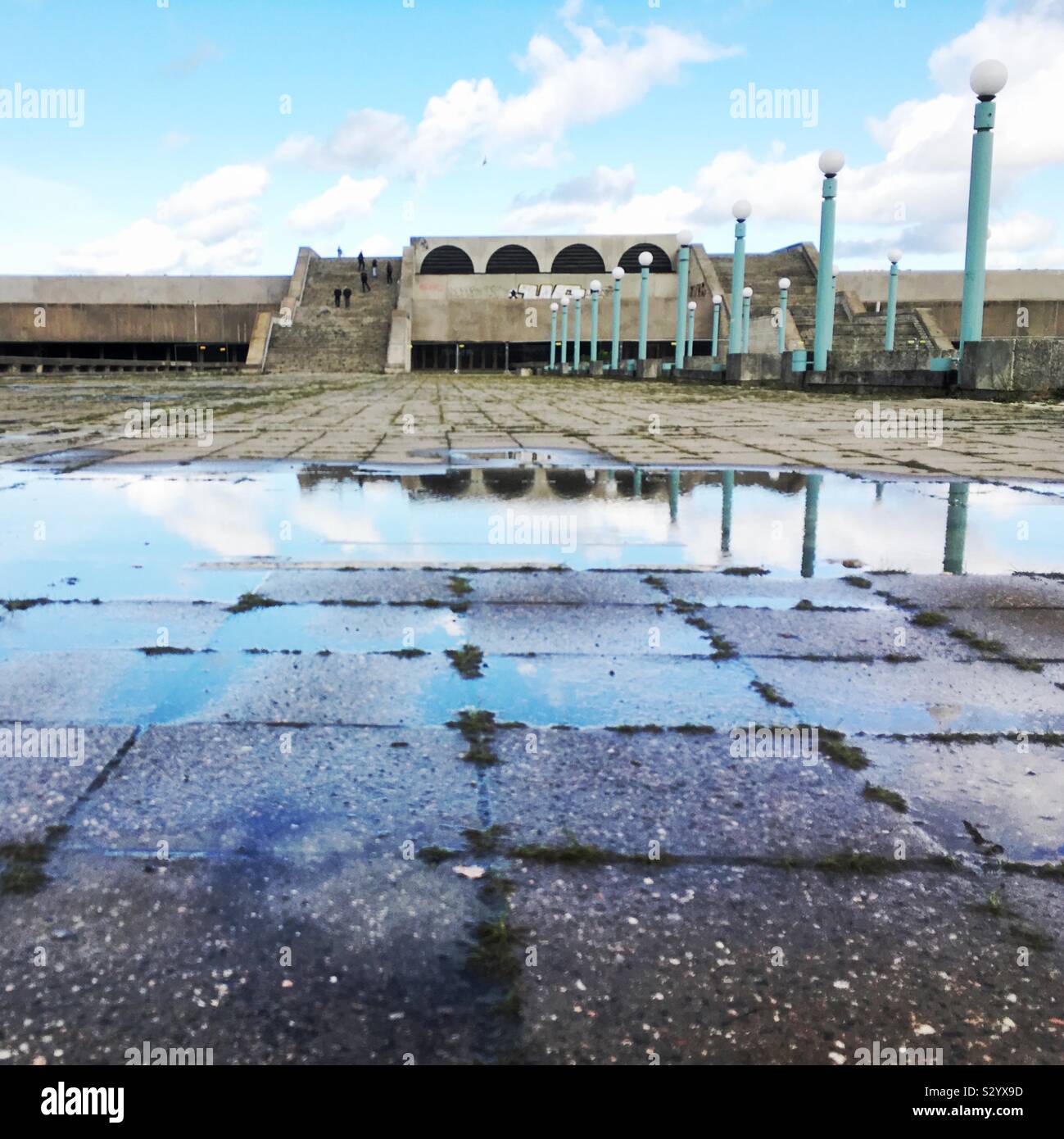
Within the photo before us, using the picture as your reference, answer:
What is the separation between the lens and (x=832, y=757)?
235 cm

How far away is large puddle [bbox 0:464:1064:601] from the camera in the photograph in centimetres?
425

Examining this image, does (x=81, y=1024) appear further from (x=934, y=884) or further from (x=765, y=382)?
(x=765, y=382)

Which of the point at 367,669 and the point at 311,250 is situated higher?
the point at 311,250

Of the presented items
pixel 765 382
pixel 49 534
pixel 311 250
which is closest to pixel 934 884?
pixel 49 534

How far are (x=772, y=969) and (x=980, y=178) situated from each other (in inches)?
628

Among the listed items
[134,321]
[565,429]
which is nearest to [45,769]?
[565,429]

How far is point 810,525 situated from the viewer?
519cm

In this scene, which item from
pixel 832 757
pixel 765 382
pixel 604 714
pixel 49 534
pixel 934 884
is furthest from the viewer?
pixel 765 382

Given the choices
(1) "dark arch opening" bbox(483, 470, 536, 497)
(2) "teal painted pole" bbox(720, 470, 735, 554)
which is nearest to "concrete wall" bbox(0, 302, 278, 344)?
(1) "dark arch opening" bbox(483, 470, 536, 497)

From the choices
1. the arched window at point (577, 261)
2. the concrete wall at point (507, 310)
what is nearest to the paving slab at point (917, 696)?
the concrete wall at point (507, 310)

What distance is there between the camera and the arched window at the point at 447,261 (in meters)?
63.8

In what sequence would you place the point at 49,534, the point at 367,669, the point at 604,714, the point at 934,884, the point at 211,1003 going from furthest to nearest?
the point at 49,534 < the point at 367,669 < the point at 604,714 < the point at 934,884 < the point at 211,1003

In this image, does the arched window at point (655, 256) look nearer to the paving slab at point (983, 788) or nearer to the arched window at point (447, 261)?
the arched window at point (447, 261)
